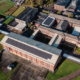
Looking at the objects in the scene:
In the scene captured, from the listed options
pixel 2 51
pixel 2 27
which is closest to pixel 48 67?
pixel 2 51

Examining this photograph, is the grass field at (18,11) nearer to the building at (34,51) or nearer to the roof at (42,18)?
the roof at (42,18)

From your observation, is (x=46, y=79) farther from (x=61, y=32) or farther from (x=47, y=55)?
(x=61, y=32)

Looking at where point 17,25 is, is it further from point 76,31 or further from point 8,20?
point 76,31

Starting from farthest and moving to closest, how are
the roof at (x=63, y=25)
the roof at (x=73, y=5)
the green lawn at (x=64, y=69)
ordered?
the roof at (x=73, y=5), the roof at (x=63, y=25), the green lawn at (x=64, y=69)

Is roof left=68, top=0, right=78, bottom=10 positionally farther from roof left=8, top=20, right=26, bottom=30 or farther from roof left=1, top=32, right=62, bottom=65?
roof left=1, top=32, right=62, bottom=65

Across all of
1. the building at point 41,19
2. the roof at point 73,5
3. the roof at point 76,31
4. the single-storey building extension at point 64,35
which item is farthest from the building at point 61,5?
the single-storey building extension at point 64,35

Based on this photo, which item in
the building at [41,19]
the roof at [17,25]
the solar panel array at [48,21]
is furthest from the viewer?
the roof at [17,25]

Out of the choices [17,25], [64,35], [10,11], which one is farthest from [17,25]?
[64,35]
